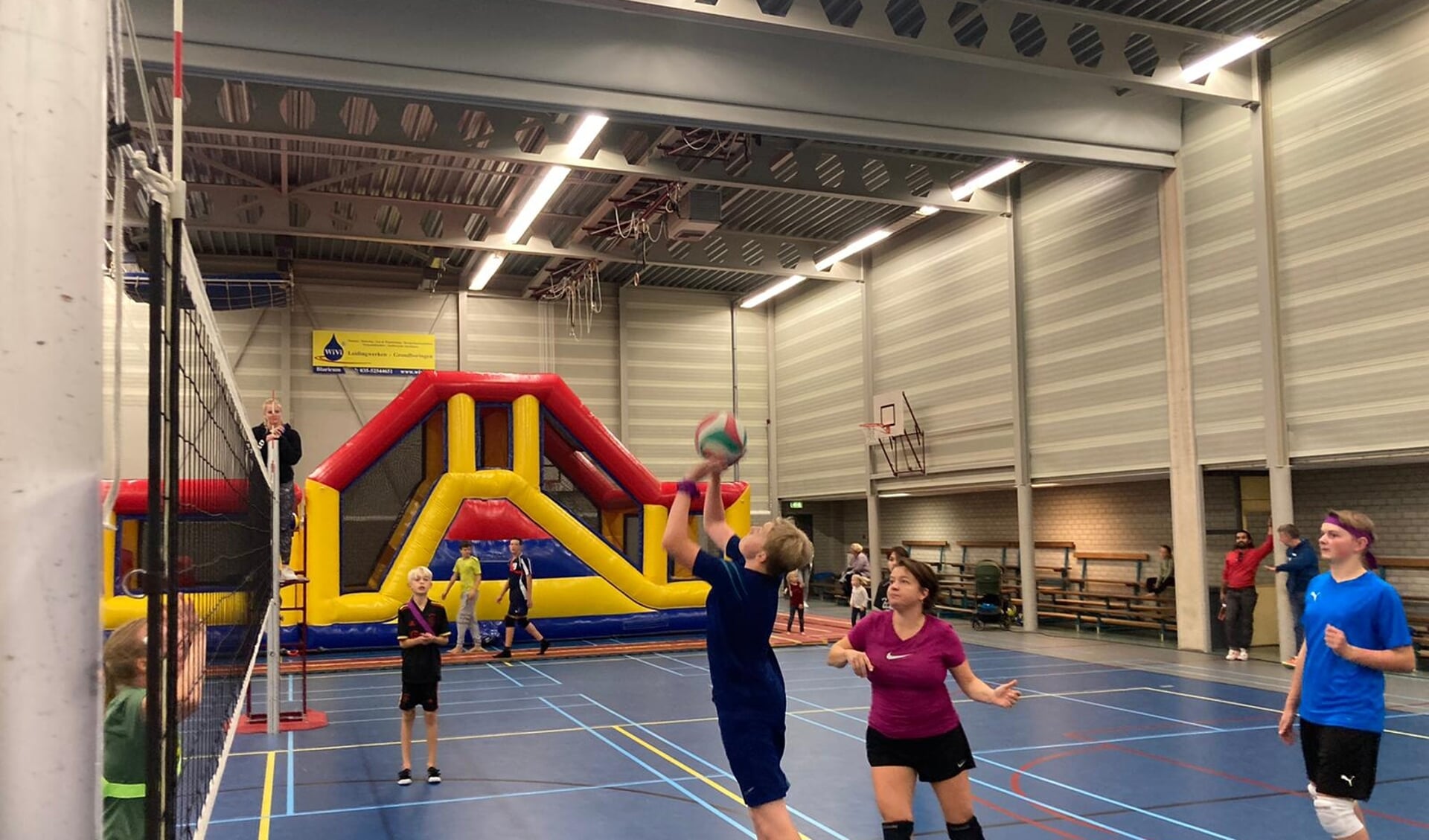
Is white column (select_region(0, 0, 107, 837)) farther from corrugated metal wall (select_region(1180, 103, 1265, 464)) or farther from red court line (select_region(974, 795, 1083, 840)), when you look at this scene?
corrugated metal wall (select_region(1180, 103, 1265, 464))

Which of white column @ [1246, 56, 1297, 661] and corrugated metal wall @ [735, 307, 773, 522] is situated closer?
white column @ [1246, 56, 1297, 661]

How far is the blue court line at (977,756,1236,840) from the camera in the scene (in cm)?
625

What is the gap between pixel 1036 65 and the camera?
1223 cm

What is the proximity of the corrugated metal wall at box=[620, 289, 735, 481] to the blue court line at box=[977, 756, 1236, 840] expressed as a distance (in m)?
17.9

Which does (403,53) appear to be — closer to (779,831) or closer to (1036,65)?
(1036,65)

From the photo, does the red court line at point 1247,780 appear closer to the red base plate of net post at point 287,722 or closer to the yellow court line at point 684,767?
the yellow court line at point 684,767

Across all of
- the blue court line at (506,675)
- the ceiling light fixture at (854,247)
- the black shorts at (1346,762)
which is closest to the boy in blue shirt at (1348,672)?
the black shorts at (1346,762)

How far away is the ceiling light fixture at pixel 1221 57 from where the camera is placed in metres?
12.6

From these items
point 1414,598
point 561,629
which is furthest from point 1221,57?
point 561,629

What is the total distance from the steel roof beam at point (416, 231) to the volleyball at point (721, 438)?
15053 mm

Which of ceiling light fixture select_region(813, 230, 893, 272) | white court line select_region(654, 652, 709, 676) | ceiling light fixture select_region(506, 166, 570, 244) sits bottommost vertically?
white court line select_region(654, 652, 709, 676)

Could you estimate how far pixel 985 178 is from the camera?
16.9 meters

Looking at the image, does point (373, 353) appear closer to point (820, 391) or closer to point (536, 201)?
point (536, 201)

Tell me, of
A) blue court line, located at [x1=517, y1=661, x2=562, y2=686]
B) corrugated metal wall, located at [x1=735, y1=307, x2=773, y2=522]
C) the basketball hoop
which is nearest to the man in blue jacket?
blue court line, located at [x1=517, y1=661, x2=562, y2=686]
